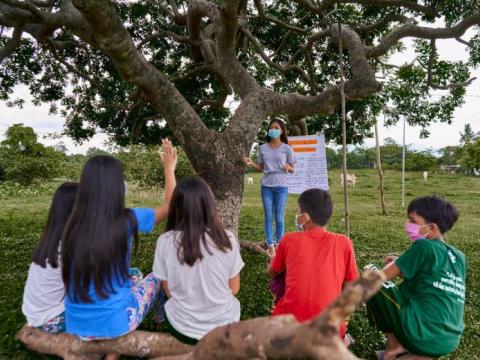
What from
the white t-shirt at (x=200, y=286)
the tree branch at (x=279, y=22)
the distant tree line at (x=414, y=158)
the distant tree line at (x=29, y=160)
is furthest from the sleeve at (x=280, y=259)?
the distant tree line at (x=414, y=158)

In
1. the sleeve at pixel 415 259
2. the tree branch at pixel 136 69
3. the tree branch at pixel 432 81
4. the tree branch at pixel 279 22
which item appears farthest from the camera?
the tree branch at pixel 432 81

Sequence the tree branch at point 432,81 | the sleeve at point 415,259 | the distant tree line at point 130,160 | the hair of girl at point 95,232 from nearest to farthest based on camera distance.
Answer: the hair of girl at point 95,232, the sleeve at point 415,259, the tree branch at point 432,81, the distant tree line at point 130,160

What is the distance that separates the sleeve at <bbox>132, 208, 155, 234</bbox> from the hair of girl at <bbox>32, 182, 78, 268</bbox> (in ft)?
1.50

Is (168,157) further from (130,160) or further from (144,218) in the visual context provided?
(130,160)

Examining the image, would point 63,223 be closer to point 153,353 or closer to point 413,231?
point 153,353

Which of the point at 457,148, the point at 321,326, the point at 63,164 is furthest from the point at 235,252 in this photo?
the point at 457,148

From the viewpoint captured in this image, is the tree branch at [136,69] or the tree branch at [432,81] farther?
the tree branch at [432,81]

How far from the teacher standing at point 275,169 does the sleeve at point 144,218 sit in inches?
90.4

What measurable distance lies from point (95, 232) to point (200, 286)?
711mm

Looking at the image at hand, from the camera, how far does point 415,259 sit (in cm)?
234

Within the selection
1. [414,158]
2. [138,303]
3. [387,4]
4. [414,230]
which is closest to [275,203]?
[414,230]

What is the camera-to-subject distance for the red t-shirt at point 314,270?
2359 millimetres

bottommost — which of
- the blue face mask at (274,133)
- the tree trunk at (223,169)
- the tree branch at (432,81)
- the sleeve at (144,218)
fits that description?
the sleeve at (144,218)

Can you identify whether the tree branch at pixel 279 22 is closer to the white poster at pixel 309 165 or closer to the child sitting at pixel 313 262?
the white poster at pixel 309 165
